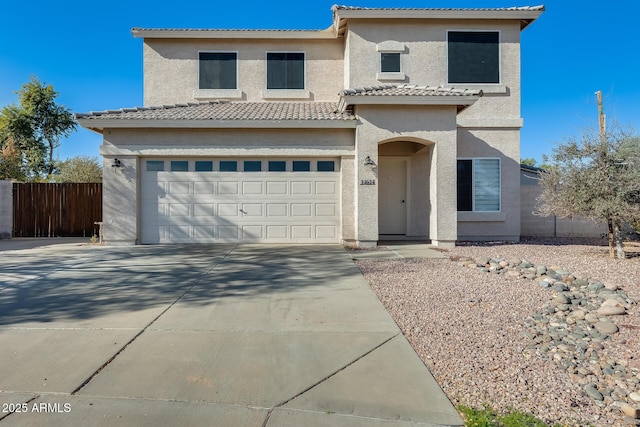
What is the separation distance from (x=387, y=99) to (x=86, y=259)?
8.60m

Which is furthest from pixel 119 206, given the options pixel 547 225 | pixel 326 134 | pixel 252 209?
pixel 547 225

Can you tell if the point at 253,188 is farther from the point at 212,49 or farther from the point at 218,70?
the point at 212,49

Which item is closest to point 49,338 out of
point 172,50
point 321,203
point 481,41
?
point 321,203

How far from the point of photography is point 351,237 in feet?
37.1

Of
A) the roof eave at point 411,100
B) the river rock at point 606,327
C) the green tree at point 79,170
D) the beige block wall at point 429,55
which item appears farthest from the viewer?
the green tree at point 79,170

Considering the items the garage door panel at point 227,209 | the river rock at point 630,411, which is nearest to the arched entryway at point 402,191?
the garage door panel at point 227,209

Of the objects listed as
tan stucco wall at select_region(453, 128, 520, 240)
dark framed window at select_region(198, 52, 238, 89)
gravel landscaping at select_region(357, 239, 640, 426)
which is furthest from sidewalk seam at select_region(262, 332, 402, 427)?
dark framed window at select_region(198, 52, 238, 89)

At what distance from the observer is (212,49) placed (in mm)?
14125

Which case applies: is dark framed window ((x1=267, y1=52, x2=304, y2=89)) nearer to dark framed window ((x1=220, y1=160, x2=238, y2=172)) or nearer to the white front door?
dark framed window ((x1=220, y1=160, x2=238, y2=172))

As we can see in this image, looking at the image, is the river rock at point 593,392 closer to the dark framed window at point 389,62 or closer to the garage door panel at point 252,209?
the garage door panel at point 252,209

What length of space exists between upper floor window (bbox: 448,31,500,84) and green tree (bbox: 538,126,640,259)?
4559 millimetres

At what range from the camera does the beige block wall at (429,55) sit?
1274cm

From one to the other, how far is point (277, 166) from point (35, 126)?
907 inches

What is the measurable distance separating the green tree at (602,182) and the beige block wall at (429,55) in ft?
13.0
